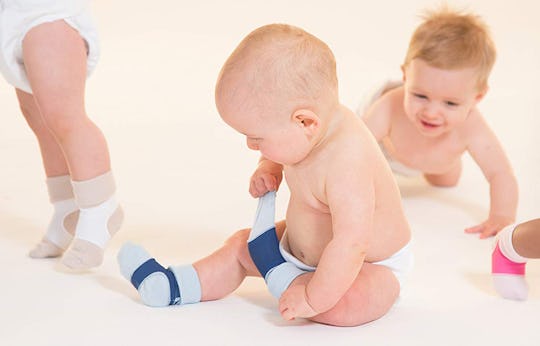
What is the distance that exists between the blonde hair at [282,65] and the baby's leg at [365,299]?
14.4 inches

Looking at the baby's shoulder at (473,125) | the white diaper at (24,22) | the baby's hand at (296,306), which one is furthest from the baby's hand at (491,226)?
the white diaper at (24,22)

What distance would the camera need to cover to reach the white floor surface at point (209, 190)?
168cm

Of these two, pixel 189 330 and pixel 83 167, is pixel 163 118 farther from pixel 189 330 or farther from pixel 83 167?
pixel 189 330

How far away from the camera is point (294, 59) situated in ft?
5.09

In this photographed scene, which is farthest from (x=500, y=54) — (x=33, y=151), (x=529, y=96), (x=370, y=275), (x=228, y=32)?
(x=370, y=275)

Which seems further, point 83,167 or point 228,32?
point 228,32

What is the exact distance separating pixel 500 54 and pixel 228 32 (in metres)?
1.15

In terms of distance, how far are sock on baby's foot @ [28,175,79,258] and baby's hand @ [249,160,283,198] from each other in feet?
1.45

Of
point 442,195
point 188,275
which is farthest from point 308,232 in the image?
point 442,195

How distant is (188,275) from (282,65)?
0.49 meters

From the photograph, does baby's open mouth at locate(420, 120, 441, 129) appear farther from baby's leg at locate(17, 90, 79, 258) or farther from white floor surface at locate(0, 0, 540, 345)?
baby's leg at locate(17, 90, 79, 258)

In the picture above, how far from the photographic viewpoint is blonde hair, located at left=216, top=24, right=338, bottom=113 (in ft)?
5.08

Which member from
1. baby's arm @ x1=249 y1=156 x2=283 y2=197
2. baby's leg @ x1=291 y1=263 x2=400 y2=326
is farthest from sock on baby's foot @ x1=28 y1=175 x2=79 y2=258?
baby's leg @ x1=291 y1=263 x2=400 y2=326

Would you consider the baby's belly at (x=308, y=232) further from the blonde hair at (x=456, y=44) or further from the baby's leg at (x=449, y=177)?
the baby's leg at (x=449, y=177)
